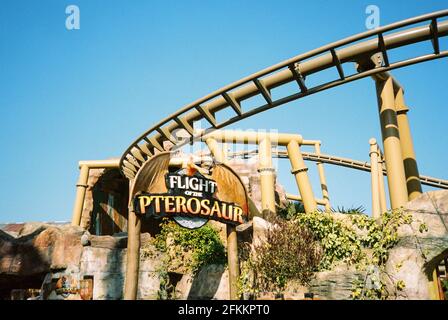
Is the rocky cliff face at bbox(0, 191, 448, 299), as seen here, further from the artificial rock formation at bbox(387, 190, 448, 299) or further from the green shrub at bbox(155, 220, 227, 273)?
the artificial rock formation at bbox(387, 190, 448, 299)

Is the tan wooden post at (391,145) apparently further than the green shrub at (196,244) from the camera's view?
No

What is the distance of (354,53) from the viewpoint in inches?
396

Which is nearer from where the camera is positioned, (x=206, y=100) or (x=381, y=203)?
(x=206, y=100)

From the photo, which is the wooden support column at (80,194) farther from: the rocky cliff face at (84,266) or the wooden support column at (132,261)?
the wooden support column at (132,261)

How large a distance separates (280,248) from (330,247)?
1.25 meters

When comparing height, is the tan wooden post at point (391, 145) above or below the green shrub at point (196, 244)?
above

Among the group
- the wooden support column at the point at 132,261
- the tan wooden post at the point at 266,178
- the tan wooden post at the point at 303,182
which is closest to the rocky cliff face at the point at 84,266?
the tan wooden post at the point at 266,178

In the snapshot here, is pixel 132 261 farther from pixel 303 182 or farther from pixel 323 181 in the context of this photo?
pixel 323 181

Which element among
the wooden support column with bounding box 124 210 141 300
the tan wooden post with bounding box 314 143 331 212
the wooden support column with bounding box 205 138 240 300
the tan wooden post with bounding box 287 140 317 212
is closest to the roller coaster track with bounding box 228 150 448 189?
the tan wooden post with bounding box 314 143 331 212

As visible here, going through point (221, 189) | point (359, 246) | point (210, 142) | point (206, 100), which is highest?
point (210, 142)
